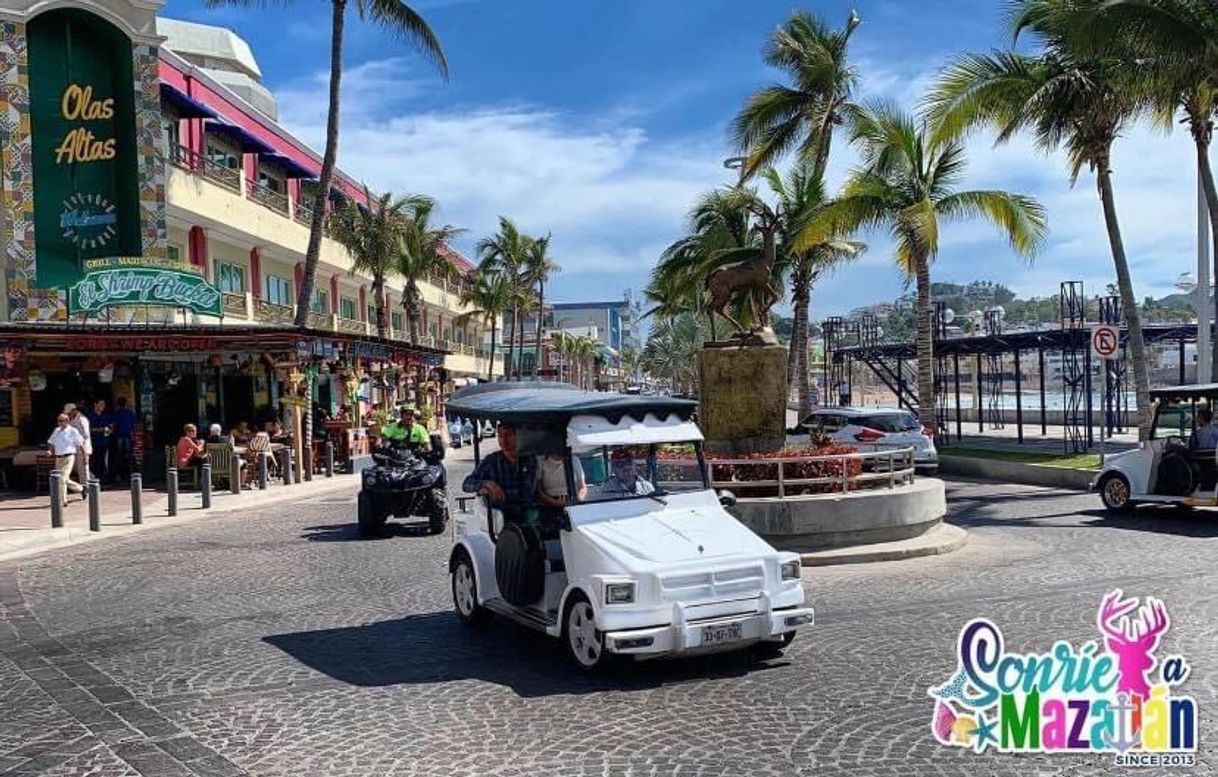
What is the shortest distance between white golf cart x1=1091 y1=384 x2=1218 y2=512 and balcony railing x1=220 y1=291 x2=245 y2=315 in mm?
23654

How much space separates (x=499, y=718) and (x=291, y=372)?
19.3 metres

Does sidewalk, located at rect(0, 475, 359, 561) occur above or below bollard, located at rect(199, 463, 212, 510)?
below

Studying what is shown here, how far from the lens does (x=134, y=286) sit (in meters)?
23.8

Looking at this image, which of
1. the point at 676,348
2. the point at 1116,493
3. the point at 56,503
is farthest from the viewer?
the point at 676,348

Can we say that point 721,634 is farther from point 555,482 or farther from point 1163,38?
point 1163,38

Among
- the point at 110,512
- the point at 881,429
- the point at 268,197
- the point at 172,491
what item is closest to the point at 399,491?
the point at 172,491

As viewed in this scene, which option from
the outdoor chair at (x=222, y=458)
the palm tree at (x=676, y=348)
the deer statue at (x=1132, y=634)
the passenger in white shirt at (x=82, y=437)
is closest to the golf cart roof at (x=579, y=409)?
the deer statue at (x=1132, y=634)

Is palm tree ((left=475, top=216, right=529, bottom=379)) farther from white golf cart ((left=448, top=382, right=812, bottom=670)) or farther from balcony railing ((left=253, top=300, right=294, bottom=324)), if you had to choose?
white golf cart ((left=448, top=382, right=812, bottom=670))

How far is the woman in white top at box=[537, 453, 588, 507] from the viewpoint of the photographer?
8.20 m

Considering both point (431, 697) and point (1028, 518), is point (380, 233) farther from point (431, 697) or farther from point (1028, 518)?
point (431, 697)

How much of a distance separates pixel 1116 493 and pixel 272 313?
26692 mm

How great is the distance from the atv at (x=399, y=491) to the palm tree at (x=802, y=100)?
17871 millimetres

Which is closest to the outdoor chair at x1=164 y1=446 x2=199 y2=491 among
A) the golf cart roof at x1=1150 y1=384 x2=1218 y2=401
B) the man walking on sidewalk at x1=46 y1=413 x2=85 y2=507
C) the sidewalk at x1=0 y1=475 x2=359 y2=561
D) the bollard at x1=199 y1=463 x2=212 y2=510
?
the sidewalk at x1=0 y1=475 x2=359 y2=561

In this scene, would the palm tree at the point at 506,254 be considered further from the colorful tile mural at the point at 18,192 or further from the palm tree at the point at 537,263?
the colorful tile mural at the point at 18,192
